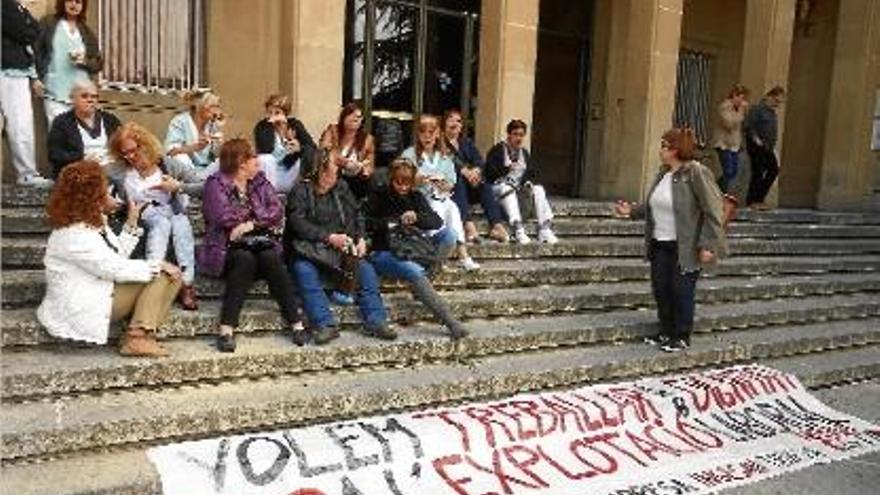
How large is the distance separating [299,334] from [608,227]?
5.30 meters

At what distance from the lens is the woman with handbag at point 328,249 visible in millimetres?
6078

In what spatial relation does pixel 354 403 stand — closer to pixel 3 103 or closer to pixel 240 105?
pixel 3 103

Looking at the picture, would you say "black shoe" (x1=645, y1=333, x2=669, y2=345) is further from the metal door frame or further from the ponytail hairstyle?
the metal door frame

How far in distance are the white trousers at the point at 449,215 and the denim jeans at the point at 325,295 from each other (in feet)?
3.66

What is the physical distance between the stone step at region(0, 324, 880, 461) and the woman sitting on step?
1.40ft

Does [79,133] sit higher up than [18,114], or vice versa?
[18,114]

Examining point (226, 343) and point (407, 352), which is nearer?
point (226, 343)

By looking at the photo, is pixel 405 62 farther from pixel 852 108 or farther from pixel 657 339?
pixel 852 108

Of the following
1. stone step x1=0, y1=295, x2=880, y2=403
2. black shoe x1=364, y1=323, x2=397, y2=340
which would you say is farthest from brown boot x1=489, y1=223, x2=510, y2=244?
black shoe x1=364, y1=323, x2=397, y2=340

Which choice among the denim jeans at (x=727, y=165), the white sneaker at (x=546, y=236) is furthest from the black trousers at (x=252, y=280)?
the denim jeans at (x=727, y=165)

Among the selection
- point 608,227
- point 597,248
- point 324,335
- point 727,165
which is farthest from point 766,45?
point 324,335

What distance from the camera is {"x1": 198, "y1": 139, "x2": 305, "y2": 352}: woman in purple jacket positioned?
5.79 m

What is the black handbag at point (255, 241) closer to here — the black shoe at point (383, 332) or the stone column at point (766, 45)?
the black shoe at point (383, 332)

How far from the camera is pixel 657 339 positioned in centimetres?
744
